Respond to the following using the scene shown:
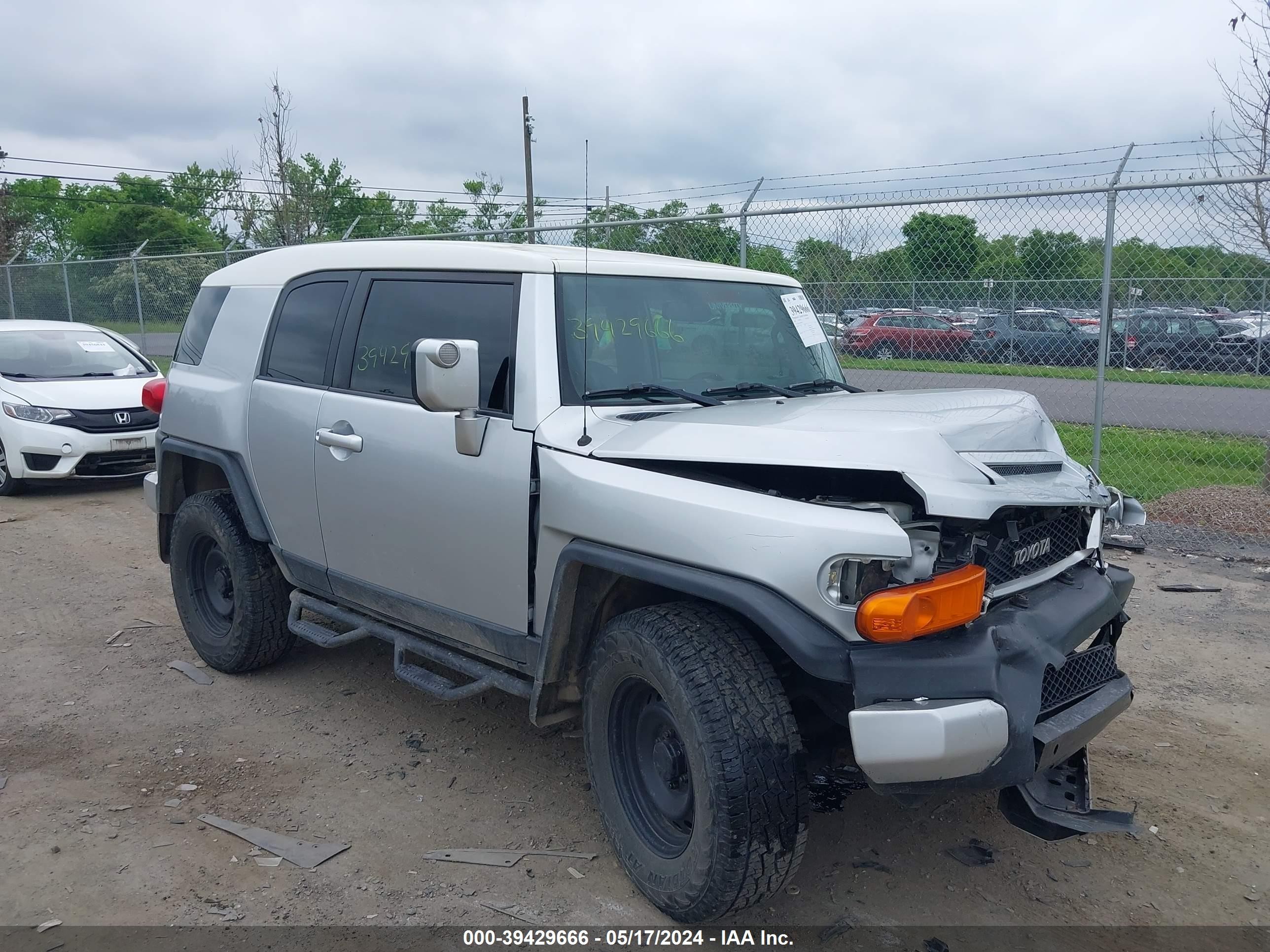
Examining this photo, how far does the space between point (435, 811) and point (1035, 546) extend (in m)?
2.29

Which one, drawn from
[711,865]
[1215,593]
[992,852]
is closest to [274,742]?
[711,865]

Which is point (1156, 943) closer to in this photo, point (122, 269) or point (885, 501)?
point (885, 501)

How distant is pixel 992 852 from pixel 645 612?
1523 millimetres

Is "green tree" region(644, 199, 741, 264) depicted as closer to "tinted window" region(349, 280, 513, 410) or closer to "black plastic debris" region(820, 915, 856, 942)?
"tinted window" region(349, 280, 513, 410)

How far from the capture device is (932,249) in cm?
862

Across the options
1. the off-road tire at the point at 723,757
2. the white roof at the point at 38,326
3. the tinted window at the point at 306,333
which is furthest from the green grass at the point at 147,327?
the off-road tire at the point at 723,757

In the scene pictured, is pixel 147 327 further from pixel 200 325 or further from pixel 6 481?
pixel 200 325

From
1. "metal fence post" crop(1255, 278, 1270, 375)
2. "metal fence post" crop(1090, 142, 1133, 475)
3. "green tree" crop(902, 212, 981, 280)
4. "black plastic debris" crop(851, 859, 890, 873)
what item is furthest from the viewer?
"green tree" crop(902, 212, 981, 280)

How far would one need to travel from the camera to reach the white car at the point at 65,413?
9.25m

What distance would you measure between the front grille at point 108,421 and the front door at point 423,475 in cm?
598

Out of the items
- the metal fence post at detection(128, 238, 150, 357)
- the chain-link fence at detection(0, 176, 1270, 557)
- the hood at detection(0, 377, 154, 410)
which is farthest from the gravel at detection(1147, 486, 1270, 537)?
the metal fence post at detection(128, 238, 150, 357)

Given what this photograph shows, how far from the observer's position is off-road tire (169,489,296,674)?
4.75 metres

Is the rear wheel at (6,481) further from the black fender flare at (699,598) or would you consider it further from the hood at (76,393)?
the black fender flare at (699,598)

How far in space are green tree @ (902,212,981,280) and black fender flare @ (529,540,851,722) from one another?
6.08 metres
